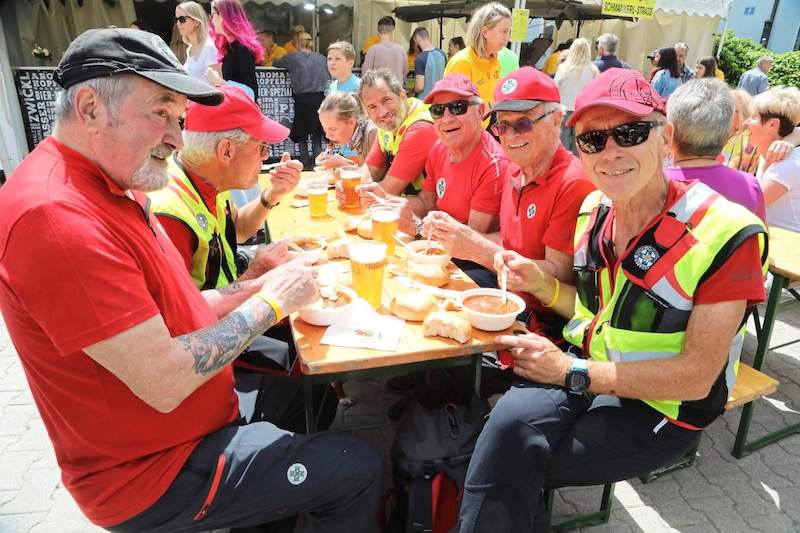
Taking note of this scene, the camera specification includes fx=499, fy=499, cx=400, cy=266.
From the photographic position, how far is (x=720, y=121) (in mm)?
2814

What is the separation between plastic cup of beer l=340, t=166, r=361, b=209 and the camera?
3680mm

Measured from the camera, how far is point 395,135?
425cm

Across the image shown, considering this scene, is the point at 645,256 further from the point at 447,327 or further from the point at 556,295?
the point at 447,327

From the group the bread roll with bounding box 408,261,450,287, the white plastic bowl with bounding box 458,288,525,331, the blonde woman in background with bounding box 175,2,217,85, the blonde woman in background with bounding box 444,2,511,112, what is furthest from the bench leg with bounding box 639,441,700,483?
the blonde woman in background with bounding box 175,2,217,85

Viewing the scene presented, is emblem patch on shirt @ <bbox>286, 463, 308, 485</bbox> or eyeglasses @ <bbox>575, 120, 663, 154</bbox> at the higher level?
eyeglasses @ <bbox>575, 120, 663, 154</bbox>

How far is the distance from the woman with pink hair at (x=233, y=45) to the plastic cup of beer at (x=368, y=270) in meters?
4.64

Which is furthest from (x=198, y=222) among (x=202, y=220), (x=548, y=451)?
(x=548, y=451)

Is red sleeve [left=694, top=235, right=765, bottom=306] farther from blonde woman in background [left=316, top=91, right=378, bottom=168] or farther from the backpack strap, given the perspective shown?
blonde woman in background [left=316, top=91, right=378, bottom=168]

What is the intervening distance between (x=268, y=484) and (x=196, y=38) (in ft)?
19.2

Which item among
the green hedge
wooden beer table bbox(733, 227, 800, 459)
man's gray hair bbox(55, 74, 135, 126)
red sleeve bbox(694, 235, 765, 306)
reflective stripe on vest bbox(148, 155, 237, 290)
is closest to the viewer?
man's gray hair bbox(55, 74, 135, 126)

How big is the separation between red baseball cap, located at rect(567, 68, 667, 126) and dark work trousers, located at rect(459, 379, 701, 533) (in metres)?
1.12

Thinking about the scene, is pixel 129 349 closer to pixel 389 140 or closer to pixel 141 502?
pixel 141 502

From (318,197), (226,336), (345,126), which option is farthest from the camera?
(345,126)

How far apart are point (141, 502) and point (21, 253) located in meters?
0.83
